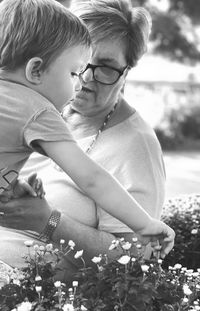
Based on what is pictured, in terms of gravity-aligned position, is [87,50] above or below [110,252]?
above

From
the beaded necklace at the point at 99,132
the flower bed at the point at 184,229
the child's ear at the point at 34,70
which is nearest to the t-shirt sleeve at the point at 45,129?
the child's ear at the point at 34,70

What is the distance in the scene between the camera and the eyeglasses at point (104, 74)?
3.06m

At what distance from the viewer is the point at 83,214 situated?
2920 millimetres

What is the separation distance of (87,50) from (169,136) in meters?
16.7

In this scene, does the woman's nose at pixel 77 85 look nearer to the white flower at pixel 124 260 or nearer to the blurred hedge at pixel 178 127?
the white flower at pixel 124 260

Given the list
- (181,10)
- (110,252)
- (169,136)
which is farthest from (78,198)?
(169,136)

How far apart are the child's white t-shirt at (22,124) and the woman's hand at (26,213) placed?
18 centimetres

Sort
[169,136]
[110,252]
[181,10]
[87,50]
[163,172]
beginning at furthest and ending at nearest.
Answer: [169,136]
[181,10]
[163,172]
[110,252]
[87,50]

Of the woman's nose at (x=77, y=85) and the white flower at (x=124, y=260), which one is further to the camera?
the woman's nose at (x=77, y=85)

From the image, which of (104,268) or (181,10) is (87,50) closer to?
(104,268)

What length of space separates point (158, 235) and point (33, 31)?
80 cm

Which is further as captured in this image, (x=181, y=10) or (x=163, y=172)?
(x=181, y=10)

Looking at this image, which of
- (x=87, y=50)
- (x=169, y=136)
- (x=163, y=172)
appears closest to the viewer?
(x=87, y=50)

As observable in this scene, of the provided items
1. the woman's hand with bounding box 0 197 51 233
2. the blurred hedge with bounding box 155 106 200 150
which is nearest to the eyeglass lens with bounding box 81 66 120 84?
the woman's hand with bounding box 0 197 51 233
